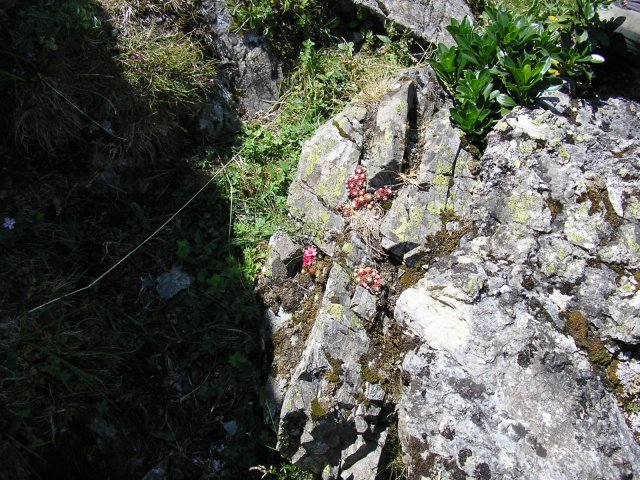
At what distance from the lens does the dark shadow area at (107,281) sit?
154 inches

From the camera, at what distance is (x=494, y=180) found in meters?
4.18

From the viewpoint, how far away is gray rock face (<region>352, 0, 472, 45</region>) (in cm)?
536

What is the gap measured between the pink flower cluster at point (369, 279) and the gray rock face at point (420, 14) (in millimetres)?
2659

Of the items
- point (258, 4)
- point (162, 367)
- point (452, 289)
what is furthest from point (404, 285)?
point (258, 4)

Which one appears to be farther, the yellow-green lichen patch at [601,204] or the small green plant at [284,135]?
the small green plant at [284,135]

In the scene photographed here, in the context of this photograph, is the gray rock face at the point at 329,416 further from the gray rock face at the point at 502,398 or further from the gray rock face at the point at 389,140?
the gray rock face at the point at 389,140

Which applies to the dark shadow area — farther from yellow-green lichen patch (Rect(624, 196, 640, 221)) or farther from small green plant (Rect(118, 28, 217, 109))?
yellow-green lichen patch (Rect(624, 196, 640, 221))

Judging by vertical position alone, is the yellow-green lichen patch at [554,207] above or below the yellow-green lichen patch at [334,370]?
above

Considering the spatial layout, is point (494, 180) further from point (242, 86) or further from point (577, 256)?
point (242, 86)

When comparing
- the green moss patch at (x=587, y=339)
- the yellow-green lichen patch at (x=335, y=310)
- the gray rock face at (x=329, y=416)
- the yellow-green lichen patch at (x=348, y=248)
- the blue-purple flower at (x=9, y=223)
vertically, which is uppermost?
the green moss patch at (x=587, y=339)

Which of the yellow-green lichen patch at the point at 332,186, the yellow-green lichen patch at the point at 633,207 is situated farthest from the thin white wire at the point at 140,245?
the yellow-green lichen patch at the point at 633,207

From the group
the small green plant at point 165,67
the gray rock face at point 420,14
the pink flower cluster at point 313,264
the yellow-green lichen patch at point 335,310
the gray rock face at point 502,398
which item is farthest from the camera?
the gray rock face at point 420,14

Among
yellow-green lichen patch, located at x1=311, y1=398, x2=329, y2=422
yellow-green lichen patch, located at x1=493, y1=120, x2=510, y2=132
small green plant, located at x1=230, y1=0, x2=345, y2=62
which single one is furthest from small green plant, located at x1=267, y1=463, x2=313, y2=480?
small green plant, located at x1=230, y1=0, x2=345, y2=62

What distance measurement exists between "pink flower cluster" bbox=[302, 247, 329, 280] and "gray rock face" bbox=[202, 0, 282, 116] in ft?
5.72
